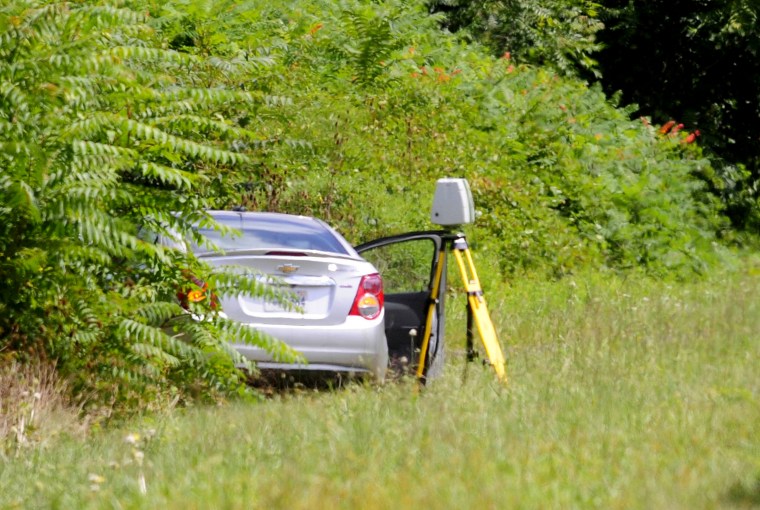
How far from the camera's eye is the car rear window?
10688 millimetres

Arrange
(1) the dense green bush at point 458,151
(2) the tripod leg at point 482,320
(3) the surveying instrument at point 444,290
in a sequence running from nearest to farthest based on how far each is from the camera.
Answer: (2) the tripod leg at point 482,320 < (3) the surveying instrument at point 444,290 < (1) the dense green bush at point 458,151

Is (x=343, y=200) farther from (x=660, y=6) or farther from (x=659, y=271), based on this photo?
(x=660, y=6)

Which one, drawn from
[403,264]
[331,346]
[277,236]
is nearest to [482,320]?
[331,346]

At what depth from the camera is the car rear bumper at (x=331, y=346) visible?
10242 mm

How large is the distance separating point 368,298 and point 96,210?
2700mm

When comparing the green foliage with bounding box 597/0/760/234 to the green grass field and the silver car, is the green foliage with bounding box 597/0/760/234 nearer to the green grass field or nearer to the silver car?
the green grass field

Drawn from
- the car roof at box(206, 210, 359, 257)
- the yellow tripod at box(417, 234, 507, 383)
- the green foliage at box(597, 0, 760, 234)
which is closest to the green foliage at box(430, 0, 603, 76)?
the green foliage at box(597, 0, 760, 234)

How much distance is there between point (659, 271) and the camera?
19.4 m

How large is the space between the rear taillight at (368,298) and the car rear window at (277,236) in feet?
1.92

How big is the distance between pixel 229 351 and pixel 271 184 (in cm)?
756

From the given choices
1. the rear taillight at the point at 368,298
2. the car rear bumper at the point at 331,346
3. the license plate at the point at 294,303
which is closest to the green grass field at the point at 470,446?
the car rear bumper at the point at 331,346

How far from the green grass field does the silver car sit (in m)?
0.49

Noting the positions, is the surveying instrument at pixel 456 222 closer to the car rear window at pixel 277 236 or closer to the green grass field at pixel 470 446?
the green grass field at pixel 470 446

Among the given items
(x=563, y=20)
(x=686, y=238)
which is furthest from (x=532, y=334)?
(x=563, y=20)
